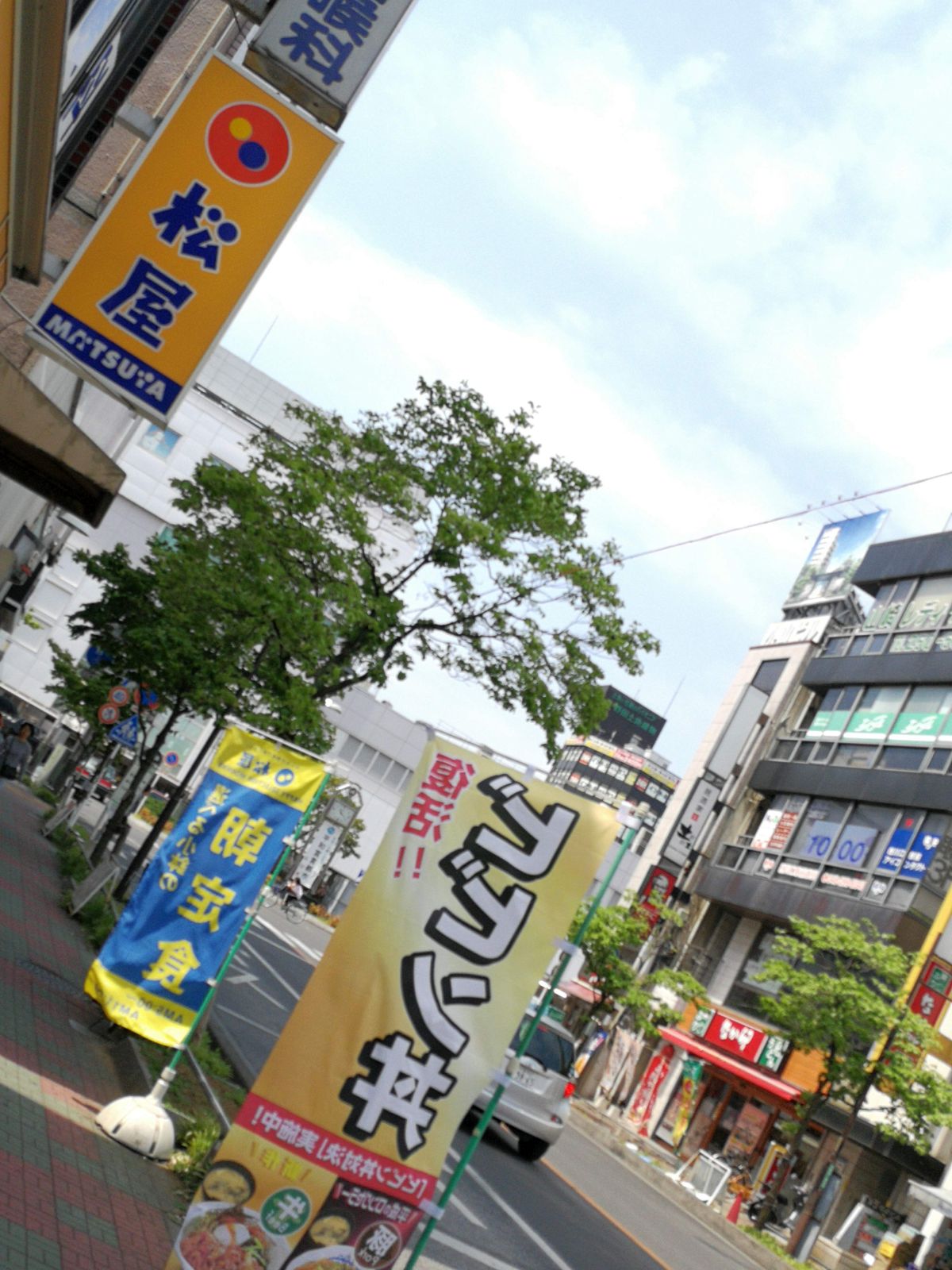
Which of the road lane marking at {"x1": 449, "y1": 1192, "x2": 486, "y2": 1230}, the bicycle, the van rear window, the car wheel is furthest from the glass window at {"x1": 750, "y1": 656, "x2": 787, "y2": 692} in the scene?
the road lane marking at {"x1": 449, "y1": 1192, "x2": 486, "y2": 1230}

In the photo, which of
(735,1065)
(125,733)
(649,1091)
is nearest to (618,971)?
(735,1065)

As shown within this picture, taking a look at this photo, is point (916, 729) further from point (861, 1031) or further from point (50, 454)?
point (50, 454)

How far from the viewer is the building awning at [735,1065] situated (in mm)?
33094

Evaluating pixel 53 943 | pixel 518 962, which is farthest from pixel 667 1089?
pixel 518 962

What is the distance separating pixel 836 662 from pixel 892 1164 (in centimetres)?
1555

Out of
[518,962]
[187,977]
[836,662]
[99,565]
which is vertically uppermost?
[836,662]

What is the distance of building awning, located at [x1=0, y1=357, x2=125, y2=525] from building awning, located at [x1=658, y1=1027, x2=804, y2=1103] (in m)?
27.4

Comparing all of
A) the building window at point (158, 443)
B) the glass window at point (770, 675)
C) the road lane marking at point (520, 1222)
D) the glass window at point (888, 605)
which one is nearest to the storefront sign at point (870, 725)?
the glass window at point (888, 605)

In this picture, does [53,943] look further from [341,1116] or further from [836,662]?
[836,662]

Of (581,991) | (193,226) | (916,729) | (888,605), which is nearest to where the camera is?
(193,226)

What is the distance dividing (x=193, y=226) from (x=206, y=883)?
5686mm

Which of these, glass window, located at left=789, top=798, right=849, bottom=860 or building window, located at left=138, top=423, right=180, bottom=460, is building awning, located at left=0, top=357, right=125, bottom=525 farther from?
building window, located at left=138, top=423, right=180, bottom=460

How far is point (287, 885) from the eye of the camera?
165 feet

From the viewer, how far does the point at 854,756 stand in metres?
39.2
